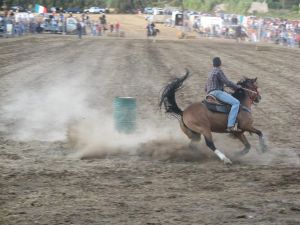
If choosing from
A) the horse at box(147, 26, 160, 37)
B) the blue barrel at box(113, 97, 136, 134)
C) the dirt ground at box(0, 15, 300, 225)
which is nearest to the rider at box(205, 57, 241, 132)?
the dirt ground at box(0, 15, 300, 225)

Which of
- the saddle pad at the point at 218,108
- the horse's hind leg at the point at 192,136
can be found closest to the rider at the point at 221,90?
the saddle pad at the point at 218,108

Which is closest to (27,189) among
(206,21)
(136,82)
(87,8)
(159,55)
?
(136,82)

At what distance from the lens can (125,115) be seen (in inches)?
522

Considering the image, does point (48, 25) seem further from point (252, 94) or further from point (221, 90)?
point (221, 90)

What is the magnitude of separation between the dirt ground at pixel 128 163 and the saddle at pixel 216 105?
929 millimetres

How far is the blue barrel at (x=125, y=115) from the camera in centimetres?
1323

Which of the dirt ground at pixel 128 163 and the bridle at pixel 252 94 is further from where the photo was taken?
the bridle at pixel 252 94

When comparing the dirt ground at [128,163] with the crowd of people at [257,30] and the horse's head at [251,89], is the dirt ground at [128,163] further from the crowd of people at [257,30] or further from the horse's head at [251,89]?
the crowd of people at [257,30]

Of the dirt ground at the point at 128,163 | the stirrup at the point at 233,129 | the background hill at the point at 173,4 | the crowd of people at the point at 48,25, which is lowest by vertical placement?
the background hill at the point at 173,4

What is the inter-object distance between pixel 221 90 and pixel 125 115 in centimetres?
284

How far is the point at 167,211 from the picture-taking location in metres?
7.52

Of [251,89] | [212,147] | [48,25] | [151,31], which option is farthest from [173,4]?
[212,147]

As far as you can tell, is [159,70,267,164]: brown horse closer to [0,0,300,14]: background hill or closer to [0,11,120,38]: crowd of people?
[0,11,120,38]: crowd of people

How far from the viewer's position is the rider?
11000 mm
